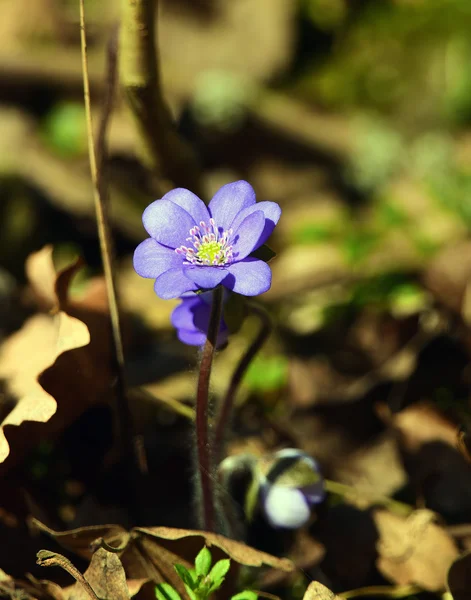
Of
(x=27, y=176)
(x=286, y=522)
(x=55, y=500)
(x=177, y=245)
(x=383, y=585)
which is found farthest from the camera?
(x=27, y=176)

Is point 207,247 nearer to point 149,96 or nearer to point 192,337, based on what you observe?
point 192,337

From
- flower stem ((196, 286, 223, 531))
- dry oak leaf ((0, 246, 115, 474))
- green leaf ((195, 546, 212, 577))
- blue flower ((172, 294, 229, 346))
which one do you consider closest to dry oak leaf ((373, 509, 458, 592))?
flower stem ((196, 286, 223, 531))

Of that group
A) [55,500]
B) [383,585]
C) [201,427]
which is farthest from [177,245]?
[383,585]

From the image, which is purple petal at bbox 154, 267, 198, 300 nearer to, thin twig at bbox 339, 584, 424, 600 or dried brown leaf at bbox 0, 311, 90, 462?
dried brown leaf at bbox 0, 311, 90, 462

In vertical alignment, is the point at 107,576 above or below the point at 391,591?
above

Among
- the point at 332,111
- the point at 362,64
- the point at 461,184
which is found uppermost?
the point at 362,64

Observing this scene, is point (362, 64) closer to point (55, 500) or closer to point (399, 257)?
point (399, 257)

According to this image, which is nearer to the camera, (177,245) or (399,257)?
(177,245)

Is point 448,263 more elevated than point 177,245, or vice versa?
point 177,245

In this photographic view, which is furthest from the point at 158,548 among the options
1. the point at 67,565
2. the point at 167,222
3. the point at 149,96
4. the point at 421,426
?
the point at 149,96
